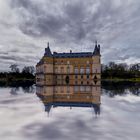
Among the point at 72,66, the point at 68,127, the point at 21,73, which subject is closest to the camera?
the point at 68,127

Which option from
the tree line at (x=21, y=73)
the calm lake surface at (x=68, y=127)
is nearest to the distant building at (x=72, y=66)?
the tree line at (x=21, y=73)

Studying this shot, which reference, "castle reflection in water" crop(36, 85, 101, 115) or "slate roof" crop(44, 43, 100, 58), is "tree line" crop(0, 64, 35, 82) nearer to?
"slate roof" crop(44, 43, 100, 58)

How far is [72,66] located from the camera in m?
70.0

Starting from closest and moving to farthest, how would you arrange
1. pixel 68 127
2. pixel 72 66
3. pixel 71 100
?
pixel 68 127 → pixel 71 100 → pixel 72 66

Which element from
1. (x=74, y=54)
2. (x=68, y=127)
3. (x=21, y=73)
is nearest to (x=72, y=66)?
(x=74, y=54)

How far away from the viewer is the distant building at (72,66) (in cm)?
6756

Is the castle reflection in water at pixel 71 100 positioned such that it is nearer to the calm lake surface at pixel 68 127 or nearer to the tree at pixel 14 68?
the calm lake surface at pixel 68 127

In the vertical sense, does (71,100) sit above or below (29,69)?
below

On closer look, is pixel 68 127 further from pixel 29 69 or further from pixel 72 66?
pixel 29 69

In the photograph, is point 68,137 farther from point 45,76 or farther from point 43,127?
point 45,76

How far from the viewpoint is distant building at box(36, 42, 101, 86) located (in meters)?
67.6

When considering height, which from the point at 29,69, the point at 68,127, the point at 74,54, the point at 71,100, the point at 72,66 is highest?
the point at 74,54

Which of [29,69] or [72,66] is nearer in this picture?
[72,66]

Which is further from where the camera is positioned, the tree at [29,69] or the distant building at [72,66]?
the tree at [29,69]
